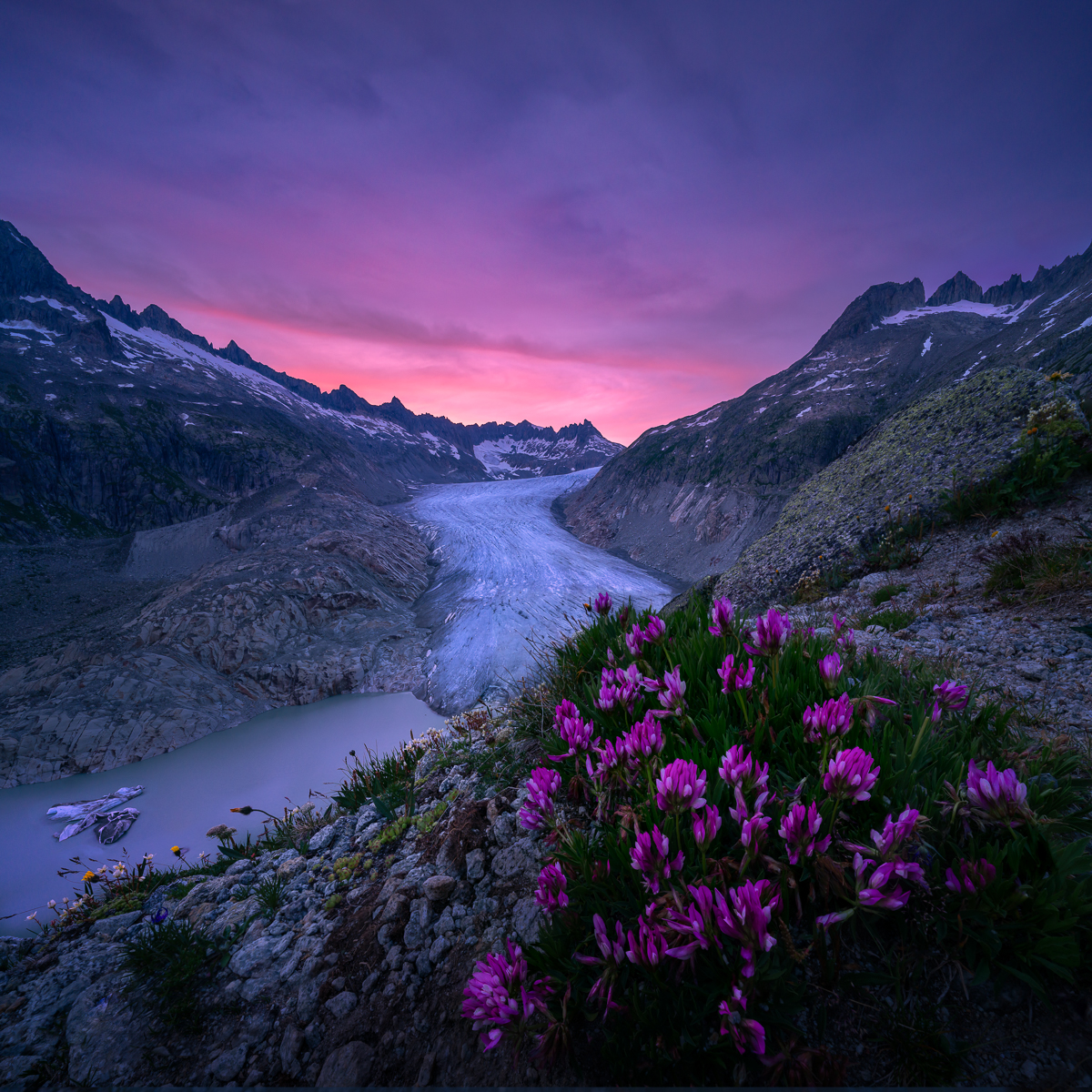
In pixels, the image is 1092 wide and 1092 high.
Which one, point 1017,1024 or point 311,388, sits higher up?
point 311,388

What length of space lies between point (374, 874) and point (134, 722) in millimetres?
14065

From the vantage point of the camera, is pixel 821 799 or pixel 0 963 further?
pixel 0 963

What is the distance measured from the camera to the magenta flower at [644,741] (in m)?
2.13

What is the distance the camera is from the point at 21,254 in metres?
80.0

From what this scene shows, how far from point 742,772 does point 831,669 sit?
85 centimetres

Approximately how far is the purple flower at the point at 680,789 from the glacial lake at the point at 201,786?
6.32 metres

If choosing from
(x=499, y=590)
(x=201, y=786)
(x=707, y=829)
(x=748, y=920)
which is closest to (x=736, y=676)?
(x=707, y=829)

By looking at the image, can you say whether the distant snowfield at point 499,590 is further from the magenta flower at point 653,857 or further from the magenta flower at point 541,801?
the magenta flower at point 653,857

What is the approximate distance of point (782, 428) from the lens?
Answer: 92.9ft

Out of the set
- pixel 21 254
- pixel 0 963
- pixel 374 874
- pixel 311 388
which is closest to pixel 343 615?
pixel 0 963

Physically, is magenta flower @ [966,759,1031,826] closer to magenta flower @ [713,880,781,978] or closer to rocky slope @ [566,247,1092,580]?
magenta flower @ [713,880,781,978]

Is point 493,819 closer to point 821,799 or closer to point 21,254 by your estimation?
Result: point 821,799

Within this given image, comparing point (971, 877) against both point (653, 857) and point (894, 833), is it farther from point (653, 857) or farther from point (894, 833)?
point (653, 857)

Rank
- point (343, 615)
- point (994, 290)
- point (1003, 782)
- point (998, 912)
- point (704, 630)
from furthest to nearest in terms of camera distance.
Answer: point (994, 290), point (343, 615), point (704, 630), point (1003, 782), point (998, 912)
